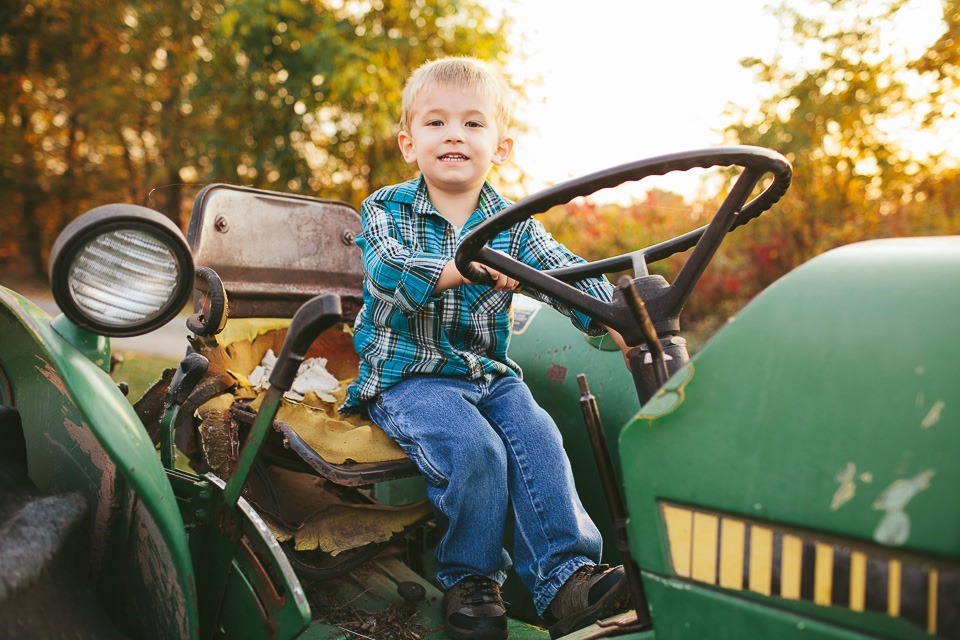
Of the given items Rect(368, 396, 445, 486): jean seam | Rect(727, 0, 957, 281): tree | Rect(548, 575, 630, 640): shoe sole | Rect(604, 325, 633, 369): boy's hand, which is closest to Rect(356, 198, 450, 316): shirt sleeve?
Rect(368, 396, 445, 486): jean seam

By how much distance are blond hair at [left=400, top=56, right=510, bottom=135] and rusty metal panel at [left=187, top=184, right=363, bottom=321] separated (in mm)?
424

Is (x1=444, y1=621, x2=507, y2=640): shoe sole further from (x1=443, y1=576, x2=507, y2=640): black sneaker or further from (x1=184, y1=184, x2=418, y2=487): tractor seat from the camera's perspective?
(x1=184, y1=184, x2=418, y2=487): tractor seat

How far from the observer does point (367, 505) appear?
1.79 metres

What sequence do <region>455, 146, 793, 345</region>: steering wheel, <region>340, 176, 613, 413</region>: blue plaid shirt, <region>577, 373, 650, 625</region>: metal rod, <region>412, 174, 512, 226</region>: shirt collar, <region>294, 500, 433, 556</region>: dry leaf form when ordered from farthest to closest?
1. <region>412, 174, 512, 226</region>: shirt collar
2. <region>340, 176, 613, 413</region>: blue plaid shirt
3. <region>294, 500, 433, 556</region>: dry leaf
4. <region>455, 146, 793, 345</region>: steering wheel
5. <region>577, 373, 650, 625</region>: metal rod

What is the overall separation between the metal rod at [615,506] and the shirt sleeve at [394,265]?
60 cm

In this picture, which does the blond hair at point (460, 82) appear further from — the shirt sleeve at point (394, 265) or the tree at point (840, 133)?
the tree at point (840, 133)

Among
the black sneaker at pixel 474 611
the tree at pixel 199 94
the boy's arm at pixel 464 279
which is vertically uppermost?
the tree at pixel 199 94

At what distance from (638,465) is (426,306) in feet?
3.28

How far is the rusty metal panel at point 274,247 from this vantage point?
2.13 meters

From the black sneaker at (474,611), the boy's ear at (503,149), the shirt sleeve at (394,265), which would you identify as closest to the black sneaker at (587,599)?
the black sneaker at (474,611)

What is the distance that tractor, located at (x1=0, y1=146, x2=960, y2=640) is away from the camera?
2.71 ft

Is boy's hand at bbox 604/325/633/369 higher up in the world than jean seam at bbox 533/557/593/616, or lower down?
higher up

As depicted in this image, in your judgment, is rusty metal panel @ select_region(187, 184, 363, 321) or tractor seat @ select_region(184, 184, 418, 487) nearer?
tractor seat @ select_region(184, 184, 418, 487)

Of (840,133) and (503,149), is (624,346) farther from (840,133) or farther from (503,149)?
(840,133)
